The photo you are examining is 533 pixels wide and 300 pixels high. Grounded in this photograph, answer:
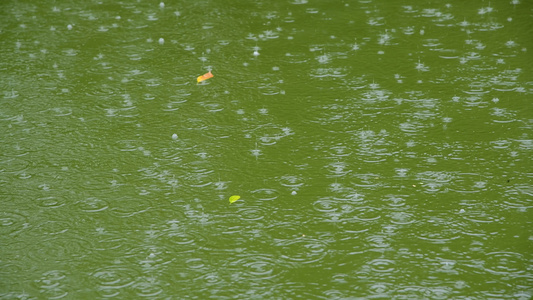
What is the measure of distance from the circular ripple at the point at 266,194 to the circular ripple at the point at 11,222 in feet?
4.21

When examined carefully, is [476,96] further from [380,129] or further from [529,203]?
[529,203]

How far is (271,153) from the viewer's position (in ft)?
14.0

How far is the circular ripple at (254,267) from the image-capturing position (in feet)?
10.5

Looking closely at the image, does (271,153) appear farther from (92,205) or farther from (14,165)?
(14,165)

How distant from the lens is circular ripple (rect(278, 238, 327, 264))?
3.30 metres

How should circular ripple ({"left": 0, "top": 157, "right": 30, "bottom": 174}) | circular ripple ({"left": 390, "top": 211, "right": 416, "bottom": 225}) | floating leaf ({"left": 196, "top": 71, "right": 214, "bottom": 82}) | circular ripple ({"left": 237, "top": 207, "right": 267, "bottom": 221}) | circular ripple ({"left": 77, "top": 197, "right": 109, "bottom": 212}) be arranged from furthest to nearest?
floating leaf ({"left": 196, "top": 71, "right": 214, "bottom": 82}) < circular ripple ({"left": 0, "top": 157, "right": 30, "bottom": 174}) < circular ripple ({"left": 77, "top": 197, "right": 109, "bottom": 212}) < circular ripple ({"left": 237, "top": 207, "right": 267, "bottom": 221}) < circular ripple ({"left": 390, "top": 211, "right": 416, "bottom": 225})

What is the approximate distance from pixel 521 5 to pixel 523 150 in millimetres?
2804

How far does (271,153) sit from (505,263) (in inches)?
63.7

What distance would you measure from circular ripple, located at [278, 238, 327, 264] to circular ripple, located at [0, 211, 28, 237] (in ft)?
4.72

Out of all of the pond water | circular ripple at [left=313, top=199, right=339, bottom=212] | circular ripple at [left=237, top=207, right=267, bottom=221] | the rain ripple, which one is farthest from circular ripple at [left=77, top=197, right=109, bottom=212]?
circular ripple at [left=313, top=199, right=339, bottom=212]

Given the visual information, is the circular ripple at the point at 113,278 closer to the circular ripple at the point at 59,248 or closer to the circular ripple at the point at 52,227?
the circular ripple at the point at 59,248

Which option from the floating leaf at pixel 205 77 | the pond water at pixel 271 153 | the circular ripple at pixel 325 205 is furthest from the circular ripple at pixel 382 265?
the floating leaf at pixel 205 77

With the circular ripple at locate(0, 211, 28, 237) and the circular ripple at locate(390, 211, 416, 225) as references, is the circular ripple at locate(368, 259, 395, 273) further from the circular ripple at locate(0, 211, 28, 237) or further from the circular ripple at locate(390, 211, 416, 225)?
the circular ripple at locate(0, 211, 28, 237)

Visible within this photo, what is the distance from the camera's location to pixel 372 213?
3.61 m
